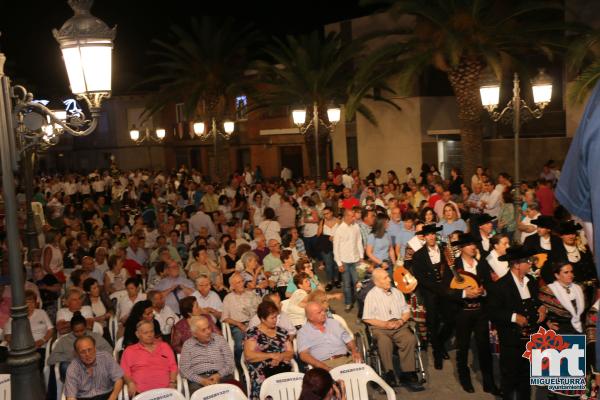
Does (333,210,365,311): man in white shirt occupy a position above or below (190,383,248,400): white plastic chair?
above

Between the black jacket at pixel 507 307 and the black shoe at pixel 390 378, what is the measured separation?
64.7 inches

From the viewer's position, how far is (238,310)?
9.39 meters

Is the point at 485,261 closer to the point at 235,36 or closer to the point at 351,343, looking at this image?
the point at 351,343

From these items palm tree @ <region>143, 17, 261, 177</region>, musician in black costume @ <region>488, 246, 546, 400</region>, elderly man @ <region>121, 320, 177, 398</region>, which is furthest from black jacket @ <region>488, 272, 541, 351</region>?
palm tree @ <region>143, 17, 261, 177</region>

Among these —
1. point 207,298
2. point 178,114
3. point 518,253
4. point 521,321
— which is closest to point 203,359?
point 207,298

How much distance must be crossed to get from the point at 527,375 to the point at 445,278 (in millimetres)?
1776

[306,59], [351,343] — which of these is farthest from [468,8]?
[351,343]

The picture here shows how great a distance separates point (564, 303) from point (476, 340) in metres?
1.26

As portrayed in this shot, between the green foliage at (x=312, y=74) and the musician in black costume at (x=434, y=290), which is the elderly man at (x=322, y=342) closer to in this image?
the musician in black costume at (x=434, y=290)

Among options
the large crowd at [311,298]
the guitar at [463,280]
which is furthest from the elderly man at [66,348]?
the guitar at [463,280]

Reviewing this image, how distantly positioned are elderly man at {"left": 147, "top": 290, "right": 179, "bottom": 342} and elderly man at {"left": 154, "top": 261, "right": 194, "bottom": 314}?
704 millimetres

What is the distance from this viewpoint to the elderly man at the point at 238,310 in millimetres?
9305

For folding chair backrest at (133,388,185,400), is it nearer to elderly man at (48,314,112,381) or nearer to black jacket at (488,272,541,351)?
elderly man at (48,314,112,381)

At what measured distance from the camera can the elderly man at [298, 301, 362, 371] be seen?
7.83 meters
